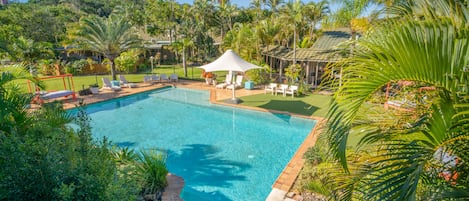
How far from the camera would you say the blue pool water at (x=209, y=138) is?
289 inches

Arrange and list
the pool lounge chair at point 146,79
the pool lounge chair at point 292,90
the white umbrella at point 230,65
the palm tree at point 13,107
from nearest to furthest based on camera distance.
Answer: the palm tree at point 13,107 → the white umbrella at point 230,65 → the pool lounge chair at point 292,90 → the pool lounge chair at point 146,79

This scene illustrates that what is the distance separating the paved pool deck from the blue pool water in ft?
1.37

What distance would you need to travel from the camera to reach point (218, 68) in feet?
46.1

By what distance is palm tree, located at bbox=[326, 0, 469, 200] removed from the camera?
4.87 ft

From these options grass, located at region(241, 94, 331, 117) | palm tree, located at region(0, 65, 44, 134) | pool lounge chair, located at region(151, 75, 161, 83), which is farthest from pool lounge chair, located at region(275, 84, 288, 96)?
palm tree, located at region(0, 65, 44, 134)

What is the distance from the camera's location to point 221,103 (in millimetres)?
14477

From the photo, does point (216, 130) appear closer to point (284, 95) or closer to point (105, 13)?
point (284, 95)

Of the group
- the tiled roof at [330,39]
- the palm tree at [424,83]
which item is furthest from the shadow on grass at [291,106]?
the palm tree at [424,83]

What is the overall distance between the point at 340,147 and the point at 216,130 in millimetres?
9774

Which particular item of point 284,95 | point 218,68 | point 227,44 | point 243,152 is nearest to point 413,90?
point 243,152

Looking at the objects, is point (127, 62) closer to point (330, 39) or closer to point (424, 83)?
point (330, 39)

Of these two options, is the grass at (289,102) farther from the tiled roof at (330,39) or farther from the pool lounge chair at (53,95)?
the pool lounge chair at (53,95)

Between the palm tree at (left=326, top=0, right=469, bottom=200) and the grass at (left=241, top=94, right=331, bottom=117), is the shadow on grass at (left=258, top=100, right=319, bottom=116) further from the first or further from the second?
the palm tree at (left=326, top=0, right=469, bottom=200)

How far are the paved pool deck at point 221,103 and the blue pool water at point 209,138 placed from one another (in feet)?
1.37
